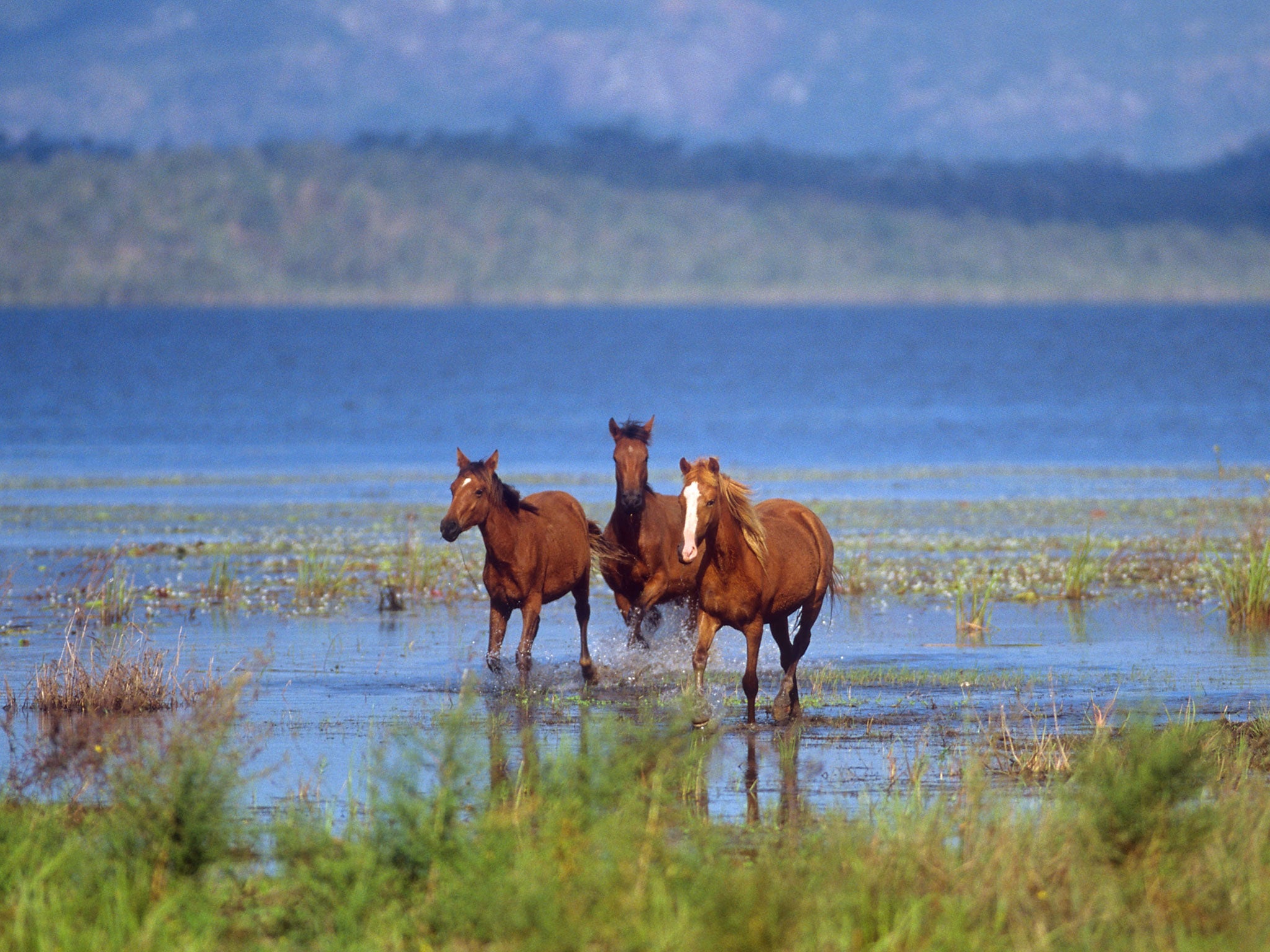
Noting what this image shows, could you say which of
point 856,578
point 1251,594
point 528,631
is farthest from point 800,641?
point 856,578

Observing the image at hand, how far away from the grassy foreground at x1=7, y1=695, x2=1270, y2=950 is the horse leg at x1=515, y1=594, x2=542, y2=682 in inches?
175

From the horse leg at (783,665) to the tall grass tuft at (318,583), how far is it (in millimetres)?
6556

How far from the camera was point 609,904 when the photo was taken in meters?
6.52

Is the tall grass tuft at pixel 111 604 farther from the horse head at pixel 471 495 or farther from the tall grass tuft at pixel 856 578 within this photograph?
the tall grass tuft at pixel 856 578

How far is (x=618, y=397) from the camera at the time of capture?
72688 mm

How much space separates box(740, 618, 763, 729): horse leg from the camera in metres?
11.4

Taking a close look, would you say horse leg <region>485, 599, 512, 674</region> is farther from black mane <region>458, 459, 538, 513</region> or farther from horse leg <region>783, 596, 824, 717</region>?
horse leg <region>783, 596, 824, 717</region>

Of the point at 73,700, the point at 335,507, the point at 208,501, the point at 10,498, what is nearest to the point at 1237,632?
the point at 73,700

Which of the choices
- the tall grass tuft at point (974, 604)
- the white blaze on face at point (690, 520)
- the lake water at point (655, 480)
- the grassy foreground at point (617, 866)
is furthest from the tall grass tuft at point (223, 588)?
the grassy foreground at point (617, 866)

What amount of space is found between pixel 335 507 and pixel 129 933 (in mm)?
21748

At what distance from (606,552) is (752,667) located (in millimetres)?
2453

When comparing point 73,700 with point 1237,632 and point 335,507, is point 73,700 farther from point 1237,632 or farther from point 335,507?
point 335,507

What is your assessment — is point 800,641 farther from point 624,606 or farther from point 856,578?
point 856,578

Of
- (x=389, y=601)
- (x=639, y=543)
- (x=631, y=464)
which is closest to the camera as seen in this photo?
(x=631, y=464)
